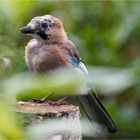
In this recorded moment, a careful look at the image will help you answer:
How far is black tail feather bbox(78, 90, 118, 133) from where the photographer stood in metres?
3.60

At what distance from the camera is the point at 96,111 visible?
3650 millimetres

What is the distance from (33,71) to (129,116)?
188 cm

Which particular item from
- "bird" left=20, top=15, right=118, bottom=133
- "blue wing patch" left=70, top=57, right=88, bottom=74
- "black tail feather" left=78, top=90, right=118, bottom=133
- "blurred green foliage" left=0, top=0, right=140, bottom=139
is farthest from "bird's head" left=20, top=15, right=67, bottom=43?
"blurred green foliage" left=0, top=0, right=140, bottom=139

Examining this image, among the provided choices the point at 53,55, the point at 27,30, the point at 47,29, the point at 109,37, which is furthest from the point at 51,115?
the point at 109,37

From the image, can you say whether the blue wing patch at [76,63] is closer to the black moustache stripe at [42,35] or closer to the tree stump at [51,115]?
the black moustache stripe at [42,35]

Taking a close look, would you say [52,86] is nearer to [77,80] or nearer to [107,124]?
[77,80]

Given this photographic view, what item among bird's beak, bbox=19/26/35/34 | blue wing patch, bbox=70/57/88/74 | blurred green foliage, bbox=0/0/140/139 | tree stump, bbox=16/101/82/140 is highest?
bird's beak, bbox=19/26/35/34

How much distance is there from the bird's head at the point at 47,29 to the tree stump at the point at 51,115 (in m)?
0.65

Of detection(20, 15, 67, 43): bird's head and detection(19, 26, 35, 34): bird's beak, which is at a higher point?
detection(19, 26, 35, 34): bird's beak

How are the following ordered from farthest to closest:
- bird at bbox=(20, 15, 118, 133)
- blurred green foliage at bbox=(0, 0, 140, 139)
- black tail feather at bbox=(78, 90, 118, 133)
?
blurred green foliage at bbox=(0, 0, 140, 139)
black tail feather at bbox=(78, 90, 118, 133)
bird at bbox=(20, 15, 118, 133)

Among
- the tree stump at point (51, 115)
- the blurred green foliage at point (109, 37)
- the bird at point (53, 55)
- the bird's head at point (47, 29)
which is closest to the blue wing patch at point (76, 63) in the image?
the bird at point (53, 55)

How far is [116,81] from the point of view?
61.8 inches

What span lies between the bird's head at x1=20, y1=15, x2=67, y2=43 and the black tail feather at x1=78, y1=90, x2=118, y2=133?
38 centimetres

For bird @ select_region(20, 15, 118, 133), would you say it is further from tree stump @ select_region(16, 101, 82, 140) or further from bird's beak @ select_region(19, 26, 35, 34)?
tree stump @ select_region(16, 101, 82, 140)
